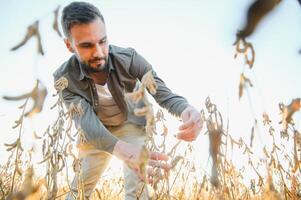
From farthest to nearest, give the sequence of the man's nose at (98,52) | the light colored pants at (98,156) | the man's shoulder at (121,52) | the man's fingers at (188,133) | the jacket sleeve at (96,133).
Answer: the light colored pants at (98,156) → the man's shoulder at (121,52) → the man's nose at (98,52) → the jacket sleeve at (96,133) → the man's fingers at (188,133)

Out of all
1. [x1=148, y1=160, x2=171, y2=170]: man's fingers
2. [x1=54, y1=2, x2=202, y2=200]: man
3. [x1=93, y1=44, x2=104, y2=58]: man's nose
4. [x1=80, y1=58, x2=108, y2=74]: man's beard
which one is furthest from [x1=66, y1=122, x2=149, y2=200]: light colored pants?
[x1=148, y1=160, x2=171, y2=170]: man's fingers

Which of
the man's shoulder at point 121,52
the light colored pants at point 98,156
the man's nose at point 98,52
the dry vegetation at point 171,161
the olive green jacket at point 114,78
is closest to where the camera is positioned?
the dry vegetation at point 171,161

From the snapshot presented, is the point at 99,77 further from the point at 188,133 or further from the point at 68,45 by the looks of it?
the point at 188,133

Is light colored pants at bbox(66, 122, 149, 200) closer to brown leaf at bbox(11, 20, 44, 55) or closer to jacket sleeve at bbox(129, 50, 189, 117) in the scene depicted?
jacket sleeve at bbox(129, 50, 189, 117)

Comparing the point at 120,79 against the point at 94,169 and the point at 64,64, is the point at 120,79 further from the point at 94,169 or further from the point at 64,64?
the point at 94,169

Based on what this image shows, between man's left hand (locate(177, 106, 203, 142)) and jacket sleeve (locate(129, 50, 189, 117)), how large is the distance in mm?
432

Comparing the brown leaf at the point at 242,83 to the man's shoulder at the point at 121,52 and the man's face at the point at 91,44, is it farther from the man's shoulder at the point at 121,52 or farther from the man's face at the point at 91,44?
the man's shoulder at the point at 121,52

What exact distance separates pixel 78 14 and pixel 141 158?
2.24 metres

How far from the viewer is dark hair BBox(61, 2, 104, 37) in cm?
277

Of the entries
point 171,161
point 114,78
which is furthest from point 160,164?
point 114,78

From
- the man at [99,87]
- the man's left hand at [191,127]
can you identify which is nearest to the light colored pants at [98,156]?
the man at [99,87]

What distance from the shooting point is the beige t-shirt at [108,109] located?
3.01 m

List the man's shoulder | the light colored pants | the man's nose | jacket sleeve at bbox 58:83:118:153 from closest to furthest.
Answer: jacket sleeve at bbox 58:83:118:153 < the man's nose < the man's shoulder < the light colored pants

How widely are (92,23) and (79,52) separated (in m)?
0.23
